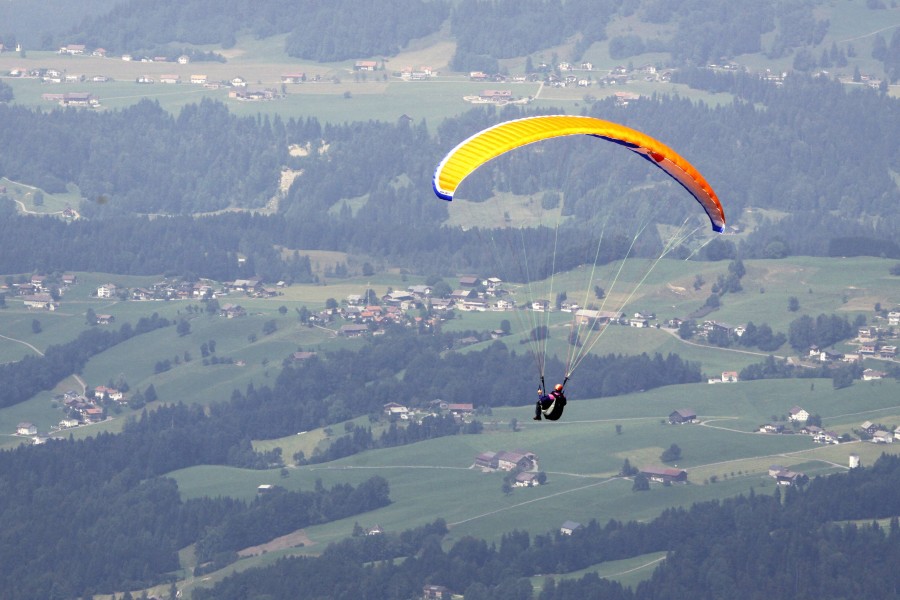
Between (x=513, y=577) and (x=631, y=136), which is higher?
(x=631, y=136)

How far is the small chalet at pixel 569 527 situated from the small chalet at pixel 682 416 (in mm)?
30207

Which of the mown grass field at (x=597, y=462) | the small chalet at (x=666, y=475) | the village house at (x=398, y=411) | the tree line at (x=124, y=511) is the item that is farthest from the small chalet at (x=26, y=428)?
the small chalet at (x=666, y=475)

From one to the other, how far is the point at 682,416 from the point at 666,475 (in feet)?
65.9

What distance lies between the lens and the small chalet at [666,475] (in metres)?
161

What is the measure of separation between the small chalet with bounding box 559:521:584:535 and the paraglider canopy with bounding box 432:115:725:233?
80796 millimetres

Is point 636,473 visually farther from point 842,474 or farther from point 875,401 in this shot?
point 875,401

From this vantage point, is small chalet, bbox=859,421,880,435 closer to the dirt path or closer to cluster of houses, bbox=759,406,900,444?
cluster of houses, bbox=759,406,900,444

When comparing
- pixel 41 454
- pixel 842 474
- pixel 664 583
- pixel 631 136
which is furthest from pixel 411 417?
pixel 631 136

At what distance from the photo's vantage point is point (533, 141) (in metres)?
64.7

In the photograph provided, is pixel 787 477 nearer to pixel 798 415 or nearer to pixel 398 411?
pixel 798 415

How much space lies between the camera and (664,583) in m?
140

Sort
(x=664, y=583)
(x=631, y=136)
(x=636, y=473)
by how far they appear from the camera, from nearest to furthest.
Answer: (x=631, y=136)
(x=664, y=583)
(x=636, y=473)

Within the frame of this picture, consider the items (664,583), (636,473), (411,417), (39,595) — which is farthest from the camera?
(411,417)

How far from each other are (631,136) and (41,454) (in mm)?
120324
